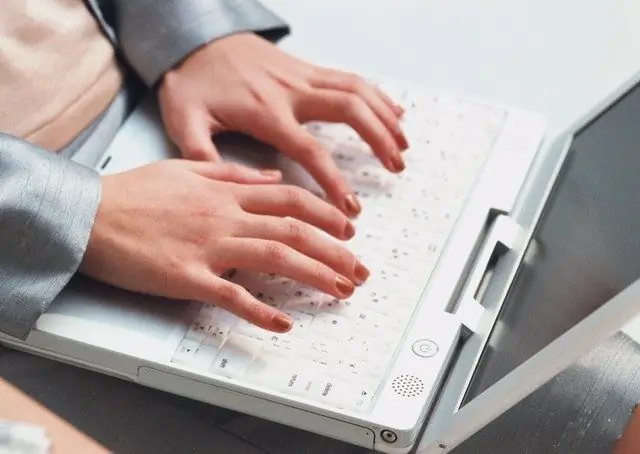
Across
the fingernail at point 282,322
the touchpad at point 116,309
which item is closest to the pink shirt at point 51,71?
the touchpad at point 116,309

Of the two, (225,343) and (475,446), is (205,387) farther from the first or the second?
(475,446)

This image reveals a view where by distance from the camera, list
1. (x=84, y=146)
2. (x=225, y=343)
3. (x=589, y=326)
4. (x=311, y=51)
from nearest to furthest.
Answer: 1. (x=589, y=326)
2. (x=225, y=343)
3. (x=84, y=146)
4. (x=311, y=51)

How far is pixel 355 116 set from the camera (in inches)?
29.2

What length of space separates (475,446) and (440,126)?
0.89 feet

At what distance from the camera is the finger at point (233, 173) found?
0.69 m

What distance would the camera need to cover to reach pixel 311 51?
97 cm

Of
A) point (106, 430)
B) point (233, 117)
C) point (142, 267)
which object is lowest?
point (106, 430)

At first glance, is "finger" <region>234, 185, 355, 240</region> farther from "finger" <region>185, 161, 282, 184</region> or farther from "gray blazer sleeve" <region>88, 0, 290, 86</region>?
"gray blazer sleeve" <region>88, 0, 290, 86</region>

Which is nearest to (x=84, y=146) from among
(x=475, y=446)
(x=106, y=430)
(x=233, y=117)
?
(x=233, y=117)

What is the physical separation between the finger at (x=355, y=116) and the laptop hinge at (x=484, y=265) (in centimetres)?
9

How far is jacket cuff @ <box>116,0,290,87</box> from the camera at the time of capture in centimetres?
76

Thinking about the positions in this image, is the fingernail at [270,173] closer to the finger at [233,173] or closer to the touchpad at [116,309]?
the finger at [233,173]

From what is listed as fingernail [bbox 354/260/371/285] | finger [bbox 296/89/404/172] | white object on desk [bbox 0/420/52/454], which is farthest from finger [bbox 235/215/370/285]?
white object on desk [bbox 0/420/52/454]

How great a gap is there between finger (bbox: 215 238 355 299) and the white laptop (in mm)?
16
